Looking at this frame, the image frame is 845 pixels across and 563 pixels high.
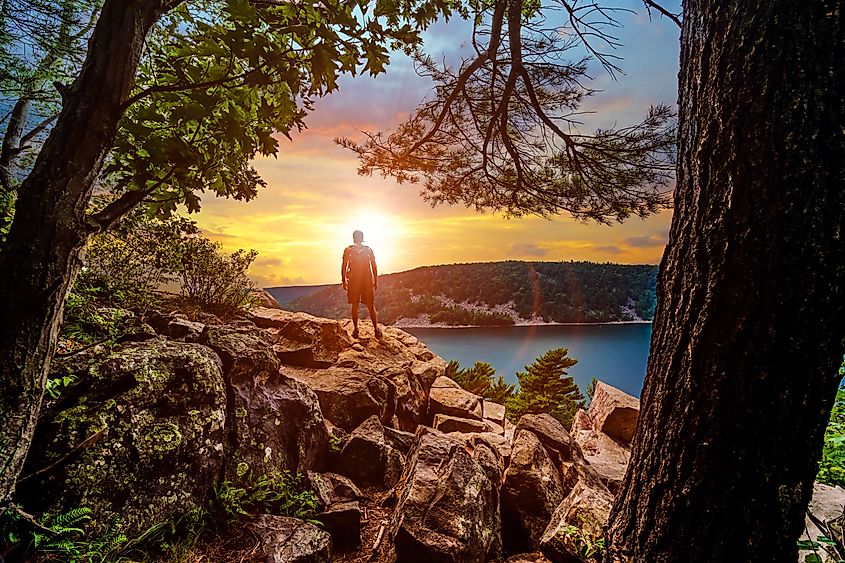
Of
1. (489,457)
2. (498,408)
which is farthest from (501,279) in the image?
(489,457)

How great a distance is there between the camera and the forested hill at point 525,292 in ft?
67.6

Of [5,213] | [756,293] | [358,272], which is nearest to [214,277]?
[358,272]

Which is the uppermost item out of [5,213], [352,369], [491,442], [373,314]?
[5,213]

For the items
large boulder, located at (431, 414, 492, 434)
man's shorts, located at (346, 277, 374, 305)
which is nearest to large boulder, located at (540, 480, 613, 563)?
large boulder, located at (431, 414, 492, 434)

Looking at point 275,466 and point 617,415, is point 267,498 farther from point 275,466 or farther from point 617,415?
point 617,415

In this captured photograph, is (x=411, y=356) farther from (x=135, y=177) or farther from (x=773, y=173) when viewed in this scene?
(x=773, y=173)

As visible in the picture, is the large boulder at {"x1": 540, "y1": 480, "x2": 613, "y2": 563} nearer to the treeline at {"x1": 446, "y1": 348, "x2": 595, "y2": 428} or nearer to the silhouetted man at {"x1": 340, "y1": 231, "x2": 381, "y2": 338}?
the silhouetted man at {"x1": 340, "y1": 231, "x2": 381, "y2": 338}

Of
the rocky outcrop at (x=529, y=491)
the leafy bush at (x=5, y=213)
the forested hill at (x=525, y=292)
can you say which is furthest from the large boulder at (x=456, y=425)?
the forested hill at (x=525, y=292)

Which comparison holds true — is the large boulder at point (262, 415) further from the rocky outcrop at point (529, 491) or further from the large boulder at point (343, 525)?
the rocky outcrop at point (529, 491)

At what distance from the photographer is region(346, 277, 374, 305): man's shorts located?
8961 millimetres

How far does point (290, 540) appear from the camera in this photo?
8.54ft

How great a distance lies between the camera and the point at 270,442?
3.32m

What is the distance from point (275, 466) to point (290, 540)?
30.3 inches

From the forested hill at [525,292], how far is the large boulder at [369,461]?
15400 mm
